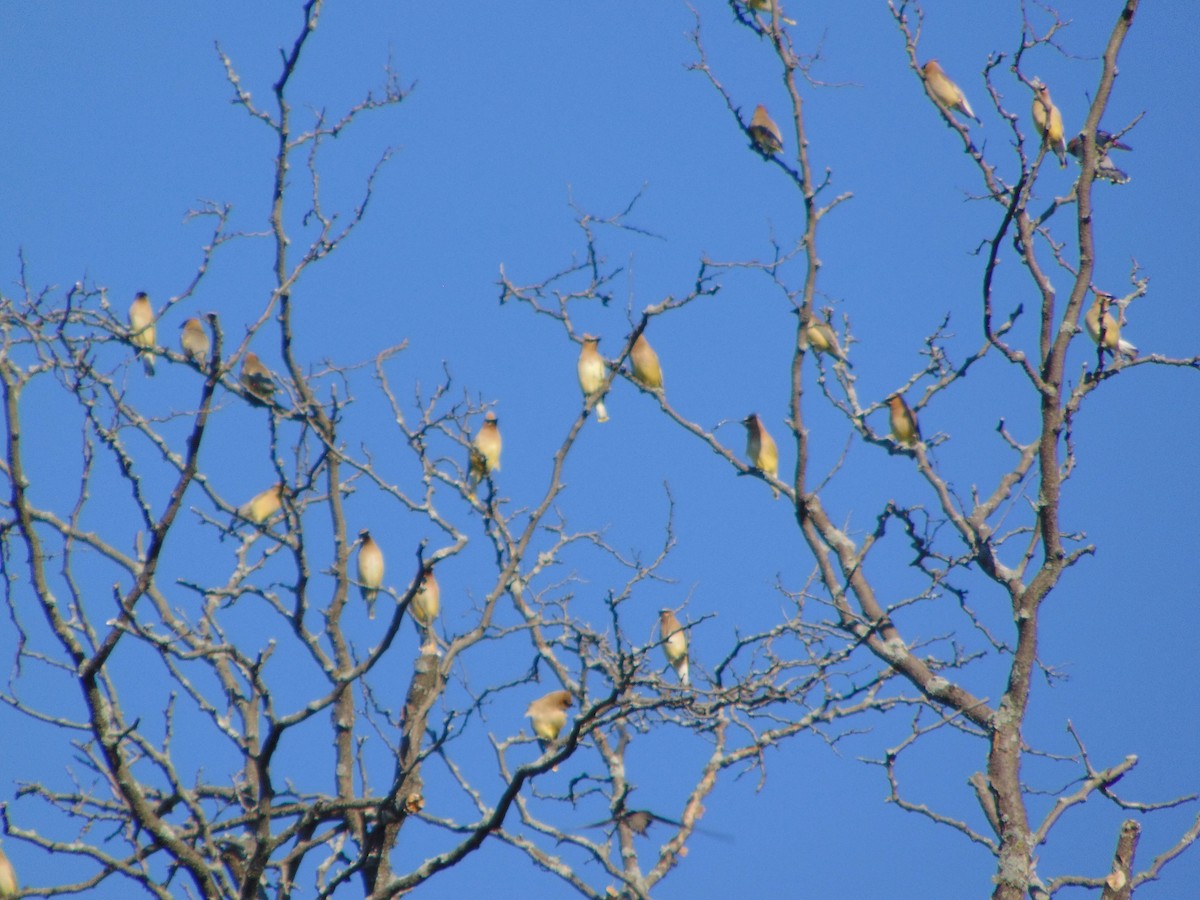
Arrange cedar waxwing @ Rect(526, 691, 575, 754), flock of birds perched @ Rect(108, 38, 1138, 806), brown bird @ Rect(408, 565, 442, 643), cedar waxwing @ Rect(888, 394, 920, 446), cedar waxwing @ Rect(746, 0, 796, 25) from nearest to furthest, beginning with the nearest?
cedar waxwing @ Rect(746, 0, 796, 25) → cedar waxwing @ Rect(526, 691, 575, 754) → flock of birds perched @ Rect(108, 38, 1138, 806) → brown bird @ Rect(408, 565, 442, 643) → cedar waxwing @ Rect(888, 394, 920, 446)

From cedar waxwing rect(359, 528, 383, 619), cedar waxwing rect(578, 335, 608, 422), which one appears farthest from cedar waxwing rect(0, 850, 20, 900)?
cedar waxwing rect(578, 335, 608, 422)

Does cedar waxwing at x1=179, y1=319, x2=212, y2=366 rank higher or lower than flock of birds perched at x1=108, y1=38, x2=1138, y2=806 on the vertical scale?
higher

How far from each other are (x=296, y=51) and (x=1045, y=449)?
313cm

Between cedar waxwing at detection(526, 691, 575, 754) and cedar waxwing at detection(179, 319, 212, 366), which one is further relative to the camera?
cedar waxwing at detection(179, 319, 212, 366)

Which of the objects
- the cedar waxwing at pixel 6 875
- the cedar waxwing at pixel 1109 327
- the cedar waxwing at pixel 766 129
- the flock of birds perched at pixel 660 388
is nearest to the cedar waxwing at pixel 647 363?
the flock of birds perched at pixel 660 388

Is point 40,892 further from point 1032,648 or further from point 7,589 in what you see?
point 1032,648

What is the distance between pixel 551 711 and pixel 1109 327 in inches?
168

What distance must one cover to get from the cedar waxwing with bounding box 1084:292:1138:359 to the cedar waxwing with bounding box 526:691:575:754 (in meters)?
2.95

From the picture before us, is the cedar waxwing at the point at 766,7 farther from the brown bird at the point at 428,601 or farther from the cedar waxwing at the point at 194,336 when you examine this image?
the cedar waxwing at the point at 194,336

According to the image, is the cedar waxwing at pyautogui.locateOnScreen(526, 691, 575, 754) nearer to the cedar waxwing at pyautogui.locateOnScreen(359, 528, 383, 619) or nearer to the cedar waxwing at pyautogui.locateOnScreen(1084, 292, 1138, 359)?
the cedar waxwing at pyautogui.locateOnScreen(359, 528, 383, 619)

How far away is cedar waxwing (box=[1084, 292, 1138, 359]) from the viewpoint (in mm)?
6488

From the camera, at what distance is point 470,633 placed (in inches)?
186

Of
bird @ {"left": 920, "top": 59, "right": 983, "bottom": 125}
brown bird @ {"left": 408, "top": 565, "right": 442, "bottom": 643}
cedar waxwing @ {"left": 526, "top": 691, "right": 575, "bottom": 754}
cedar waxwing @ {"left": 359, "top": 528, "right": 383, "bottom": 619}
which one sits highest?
bird @ {"left": 920, "top": 59, "right": 983, "bottom": 125}

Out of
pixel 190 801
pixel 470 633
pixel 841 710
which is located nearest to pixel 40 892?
pixel 190 801
